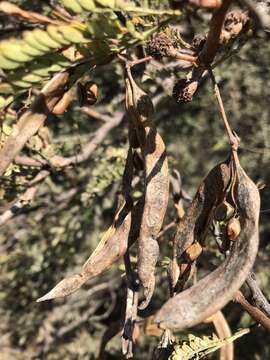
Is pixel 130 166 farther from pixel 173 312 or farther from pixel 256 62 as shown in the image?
pixel 256 62

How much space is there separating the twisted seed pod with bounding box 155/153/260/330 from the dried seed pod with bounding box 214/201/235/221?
63mm

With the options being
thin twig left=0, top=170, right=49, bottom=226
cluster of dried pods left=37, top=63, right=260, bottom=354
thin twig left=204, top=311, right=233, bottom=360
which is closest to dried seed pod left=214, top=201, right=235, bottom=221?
cluster of dried pods left=37, top=63, right=260, bottom=354

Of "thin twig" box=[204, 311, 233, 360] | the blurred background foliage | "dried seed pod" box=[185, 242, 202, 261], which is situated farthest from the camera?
the blurred background foliage

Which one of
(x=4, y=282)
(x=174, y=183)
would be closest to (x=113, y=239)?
(x=174, y=183)

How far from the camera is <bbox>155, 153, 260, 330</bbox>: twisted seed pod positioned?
0.67 m

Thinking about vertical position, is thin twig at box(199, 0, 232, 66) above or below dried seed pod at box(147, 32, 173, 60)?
above

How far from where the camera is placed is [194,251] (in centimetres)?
95

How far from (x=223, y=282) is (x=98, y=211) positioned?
2010 millimetres

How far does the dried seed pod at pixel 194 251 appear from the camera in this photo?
95 cm

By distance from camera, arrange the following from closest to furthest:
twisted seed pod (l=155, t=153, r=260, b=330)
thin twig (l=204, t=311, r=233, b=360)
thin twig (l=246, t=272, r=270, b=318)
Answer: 1. twisted seed pod (l=155, t=153, r=260, b=330)
2. thin twig (l=246, t=272, r=270, b=318)
3. thin twig (l=204, t=311, r=233, b=360)

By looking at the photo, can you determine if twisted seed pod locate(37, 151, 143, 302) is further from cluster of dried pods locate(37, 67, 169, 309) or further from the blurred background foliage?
the blurred background foliage

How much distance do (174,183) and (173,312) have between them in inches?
42.5

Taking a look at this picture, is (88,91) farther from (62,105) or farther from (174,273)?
(174,273)

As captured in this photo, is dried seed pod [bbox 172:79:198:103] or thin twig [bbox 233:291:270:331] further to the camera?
thin twig [bbox 233:291:270:331]
